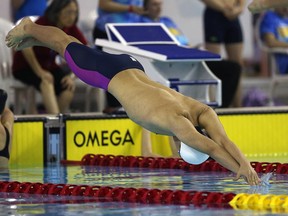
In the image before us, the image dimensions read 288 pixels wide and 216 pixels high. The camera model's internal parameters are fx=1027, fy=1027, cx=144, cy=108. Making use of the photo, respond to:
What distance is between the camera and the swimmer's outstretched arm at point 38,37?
717 cm

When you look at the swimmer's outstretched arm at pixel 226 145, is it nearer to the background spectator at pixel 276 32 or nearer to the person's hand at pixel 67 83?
the person's hand at pixel 67 83

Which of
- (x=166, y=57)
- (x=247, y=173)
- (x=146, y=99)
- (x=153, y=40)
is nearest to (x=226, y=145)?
(x=247, y=173)

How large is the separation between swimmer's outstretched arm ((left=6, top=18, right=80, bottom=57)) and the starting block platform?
1.91 meters

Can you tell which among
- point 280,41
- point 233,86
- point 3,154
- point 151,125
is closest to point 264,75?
point 280,41

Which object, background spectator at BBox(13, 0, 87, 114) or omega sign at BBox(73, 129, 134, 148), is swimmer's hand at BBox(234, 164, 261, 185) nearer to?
omega sign at BBox(73, 129, 134, 148)

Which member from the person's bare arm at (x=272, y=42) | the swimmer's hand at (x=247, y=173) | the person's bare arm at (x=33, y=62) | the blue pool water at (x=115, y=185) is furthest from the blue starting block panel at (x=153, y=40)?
the swimmer's hand at (x=247, y=173)

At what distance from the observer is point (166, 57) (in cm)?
901

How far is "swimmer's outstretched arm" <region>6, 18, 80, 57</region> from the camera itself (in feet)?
23.5

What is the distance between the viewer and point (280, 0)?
24.6 ft

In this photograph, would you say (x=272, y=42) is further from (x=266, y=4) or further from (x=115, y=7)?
(x=266, y=4)

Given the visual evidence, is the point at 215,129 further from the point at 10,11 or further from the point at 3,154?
the point at 10,11

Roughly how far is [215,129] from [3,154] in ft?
8.42

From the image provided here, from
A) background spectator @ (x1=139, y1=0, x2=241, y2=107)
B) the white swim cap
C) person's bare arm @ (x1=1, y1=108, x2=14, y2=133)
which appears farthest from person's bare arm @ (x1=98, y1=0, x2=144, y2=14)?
the white swim cap

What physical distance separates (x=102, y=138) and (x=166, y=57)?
923 millimetres
